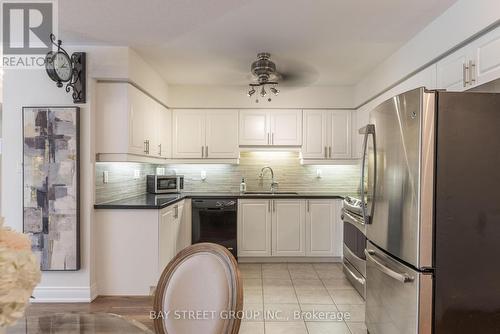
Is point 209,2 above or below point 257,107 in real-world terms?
above

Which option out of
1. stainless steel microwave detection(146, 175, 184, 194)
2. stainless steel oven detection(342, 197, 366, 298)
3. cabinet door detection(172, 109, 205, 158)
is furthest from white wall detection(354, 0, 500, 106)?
stainless steel microwave detection(146, 175, 184, 194)

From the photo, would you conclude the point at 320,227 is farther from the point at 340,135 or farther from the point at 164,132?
the point at 164,132

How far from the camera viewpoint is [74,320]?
4.41ft

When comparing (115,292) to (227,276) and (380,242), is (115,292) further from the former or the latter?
(380,242)

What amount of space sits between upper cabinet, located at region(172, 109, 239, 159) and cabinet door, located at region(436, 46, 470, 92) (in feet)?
8.75

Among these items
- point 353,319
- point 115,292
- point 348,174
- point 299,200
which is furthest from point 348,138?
point 115,292

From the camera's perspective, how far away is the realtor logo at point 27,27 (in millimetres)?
2146

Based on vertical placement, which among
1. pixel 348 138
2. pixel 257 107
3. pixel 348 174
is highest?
pixel 257 107

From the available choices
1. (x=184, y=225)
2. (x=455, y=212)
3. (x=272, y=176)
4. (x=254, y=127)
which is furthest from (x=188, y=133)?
(x=455, y=212)

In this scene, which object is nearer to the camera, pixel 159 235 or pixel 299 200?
pixel 159 235

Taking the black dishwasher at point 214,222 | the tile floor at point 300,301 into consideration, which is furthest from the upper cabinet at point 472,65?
the black dishwasher at point 214,222

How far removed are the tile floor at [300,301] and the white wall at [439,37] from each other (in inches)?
87.6

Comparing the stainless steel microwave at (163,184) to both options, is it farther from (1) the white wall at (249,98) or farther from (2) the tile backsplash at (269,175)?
(1) the white wall at (249,98)

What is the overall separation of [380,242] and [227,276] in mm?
1276
